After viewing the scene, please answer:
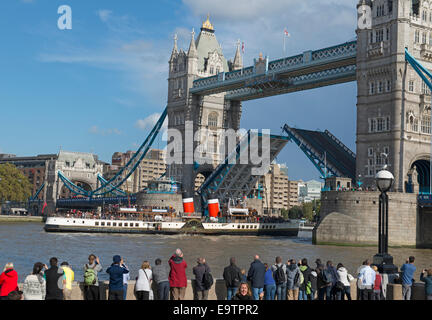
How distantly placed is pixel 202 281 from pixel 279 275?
84.9 inches

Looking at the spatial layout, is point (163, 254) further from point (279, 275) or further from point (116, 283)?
point (116, 283)

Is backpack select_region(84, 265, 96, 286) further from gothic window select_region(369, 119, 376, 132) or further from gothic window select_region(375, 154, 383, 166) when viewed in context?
gothic window select_region(369, 119, 376, 132)

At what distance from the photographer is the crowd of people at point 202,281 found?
41.5ft

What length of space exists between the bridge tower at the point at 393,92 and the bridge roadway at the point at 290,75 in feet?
11.2

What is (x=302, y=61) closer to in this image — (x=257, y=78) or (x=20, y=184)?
(x=257, y=78)

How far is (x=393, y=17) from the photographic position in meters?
53.9

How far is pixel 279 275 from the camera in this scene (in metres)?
15.7

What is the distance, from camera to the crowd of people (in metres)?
12.6

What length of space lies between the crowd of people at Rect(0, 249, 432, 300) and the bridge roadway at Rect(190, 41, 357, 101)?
1780 inches

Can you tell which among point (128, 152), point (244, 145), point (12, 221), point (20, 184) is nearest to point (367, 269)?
point (244, 145)

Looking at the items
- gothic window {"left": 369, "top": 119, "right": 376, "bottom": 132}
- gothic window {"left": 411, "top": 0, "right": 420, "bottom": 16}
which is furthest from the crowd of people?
gothic window {"left": 411, "top": 0, "right": 420, "bottom": 16}

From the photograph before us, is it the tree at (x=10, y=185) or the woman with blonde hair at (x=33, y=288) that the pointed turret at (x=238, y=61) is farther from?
the woman with blonde hair at (x=33, y=288)

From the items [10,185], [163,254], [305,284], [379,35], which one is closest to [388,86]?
[379,35]

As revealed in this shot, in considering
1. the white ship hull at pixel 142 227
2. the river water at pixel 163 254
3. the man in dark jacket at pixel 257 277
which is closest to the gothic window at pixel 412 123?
the river water at pixel 163 254
